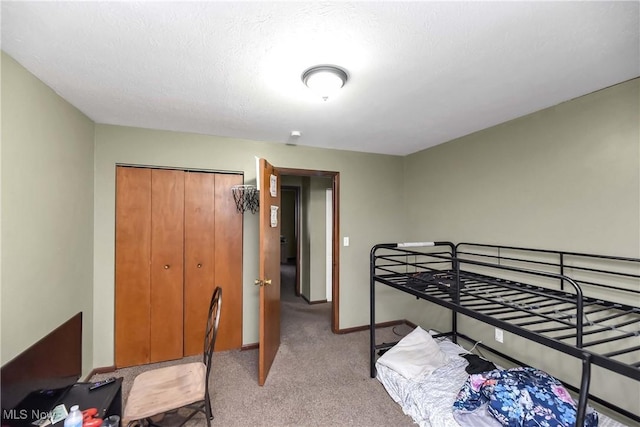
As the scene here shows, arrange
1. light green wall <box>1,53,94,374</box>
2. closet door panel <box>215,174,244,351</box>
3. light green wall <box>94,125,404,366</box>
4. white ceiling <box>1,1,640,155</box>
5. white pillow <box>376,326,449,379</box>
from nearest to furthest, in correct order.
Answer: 1. white ceiling <box>1,1,640,155</box>
2. light green wall <box>1,53,94,374</box>
3. white pillow <box>376,326,449,379</box>
4. light green wall <box>94,125,404,366</box>
5. closet door panel <box>215,174,244,351</box>

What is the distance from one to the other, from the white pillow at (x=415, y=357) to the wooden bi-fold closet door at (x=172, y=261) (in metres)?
1.60

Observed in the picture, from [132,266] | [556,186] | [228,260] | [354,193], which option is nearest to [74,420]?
[132,266]

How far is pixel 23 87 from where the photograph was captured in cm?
153

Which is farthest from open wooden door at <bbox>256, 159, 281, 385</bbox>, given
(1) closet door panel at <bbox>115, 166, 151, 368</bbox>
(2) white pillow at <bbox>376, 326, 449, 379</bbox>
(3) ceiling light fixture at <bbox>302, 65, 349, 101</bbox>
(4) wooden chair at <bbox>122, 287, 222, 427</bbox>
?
(1) closet door panel at <bbox>115, 166, 151, 368</bbox>

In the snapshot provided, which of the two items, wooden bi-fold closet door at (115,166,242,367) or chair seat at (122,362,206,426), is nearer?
chair seat at (122,362,206,426)

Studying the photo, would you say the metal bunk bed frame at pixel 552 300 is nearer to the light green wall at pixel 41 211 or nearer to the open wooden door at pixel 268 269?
the open wooden door at pixel 268 269

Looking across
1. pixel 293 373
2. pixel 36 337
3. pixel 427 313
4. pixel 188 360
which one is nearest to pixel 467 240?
pixel 427 313

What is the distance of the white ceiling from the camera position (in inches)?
44.3

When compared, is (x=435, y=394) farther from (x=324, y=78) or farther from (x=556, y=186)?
(x=324, y=78)

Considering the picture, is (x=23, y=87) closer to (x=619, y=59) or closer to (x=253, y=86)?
(x=253, y=86)

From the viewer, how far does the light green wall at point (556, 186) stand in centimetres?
172

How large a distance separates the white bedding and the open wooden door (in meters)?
1.02

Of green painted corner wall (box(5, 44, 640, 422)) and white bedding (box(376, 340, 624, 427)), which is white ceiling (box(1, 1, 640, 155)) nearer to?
green painted corner wall (box(5, 44, 640, 422))

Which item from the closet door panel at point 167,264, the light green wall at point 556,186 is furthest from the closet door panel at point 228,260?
the light green wall at point 556,186
